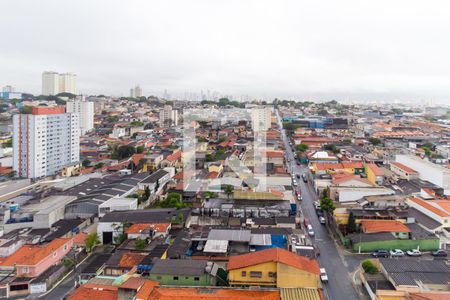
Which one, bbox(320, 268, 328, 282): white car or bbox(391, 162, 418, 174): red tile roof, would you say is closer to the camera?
bbox(320, 268, 328, 282): white car

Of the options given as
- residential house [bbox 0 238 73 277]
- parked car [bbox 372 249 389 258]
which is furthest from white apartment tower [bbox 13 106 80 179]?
parked car [bbox 372 249 389 258]

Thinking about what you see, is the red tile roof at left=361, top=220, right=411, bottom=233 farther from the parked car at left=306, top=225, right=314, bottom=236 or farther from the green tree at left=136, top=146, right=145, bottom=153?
the green tree at left=136, top=146, right=145, bottom=153

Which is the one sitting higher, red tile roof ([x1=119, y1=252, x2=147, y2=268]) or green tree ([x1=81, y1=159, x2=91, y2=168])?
green tree ([x1=81, y1=159, x2=91, y2=168])

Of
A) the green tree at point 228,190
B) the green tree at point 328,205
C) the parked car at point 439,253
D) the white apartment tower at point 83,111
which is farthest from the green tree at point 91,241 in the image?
the white apartment tower at point 83,111

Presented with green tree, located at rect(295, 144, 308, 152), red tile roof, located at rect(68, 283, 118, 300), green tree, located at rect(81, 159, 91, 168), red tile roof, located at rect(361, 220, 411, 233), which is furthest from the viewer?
green tree, located at rect(295, 144, 308, 152)

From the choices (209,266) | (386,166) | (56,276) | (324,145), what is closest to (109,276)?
(56,276)

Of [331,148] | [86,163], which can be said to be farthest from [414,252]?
[86,163]

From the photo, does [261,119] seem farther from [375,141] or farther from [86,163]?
[86,163]
